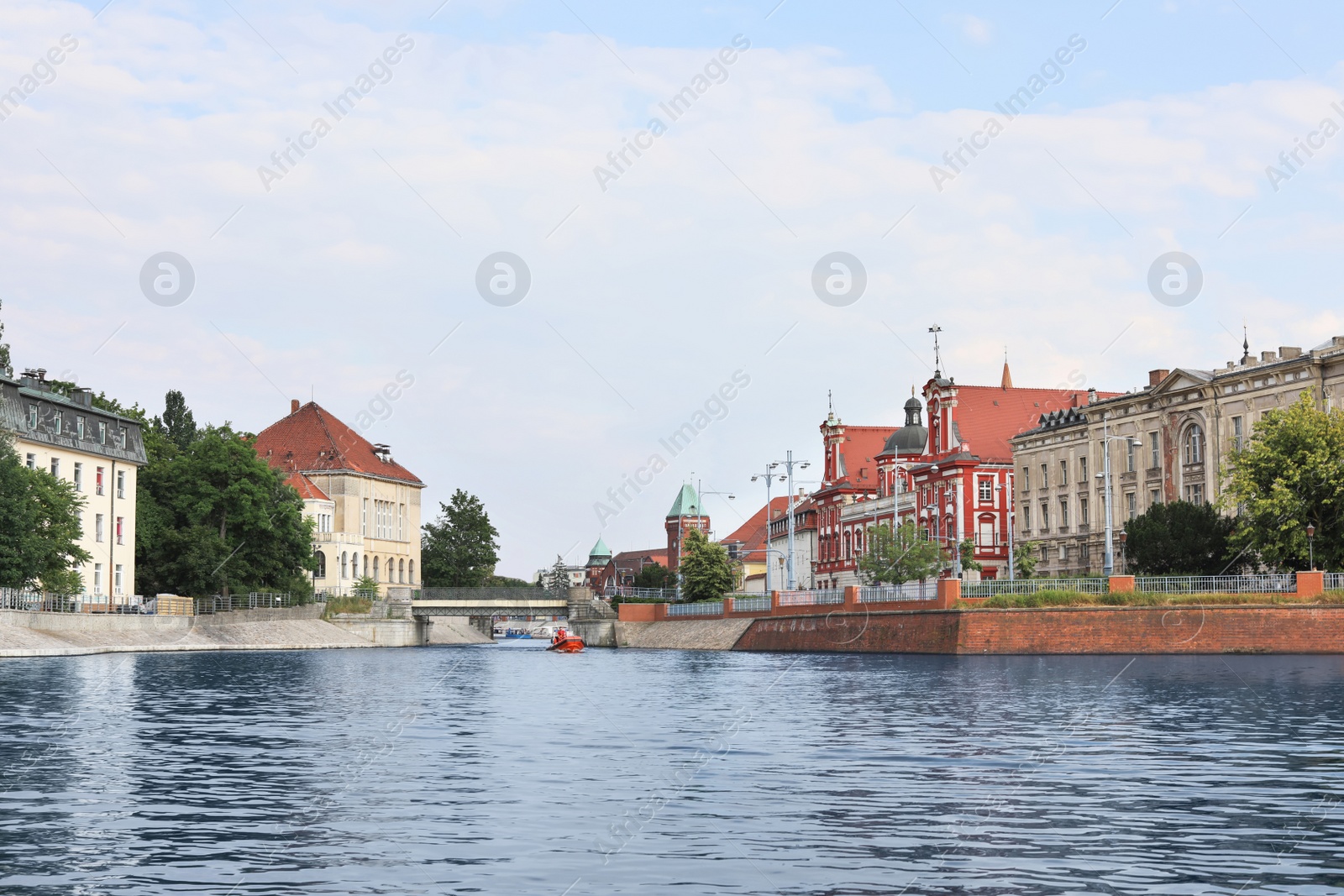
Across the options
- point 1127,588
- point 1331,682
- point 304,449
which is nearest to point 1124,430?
point 1127,588

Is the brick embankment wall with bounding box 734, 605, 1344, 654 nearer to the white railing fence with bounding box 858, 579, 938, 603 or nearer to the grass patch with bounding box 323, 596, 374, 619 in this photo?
the white railing fence with bounding box 858, 579, 938, 603

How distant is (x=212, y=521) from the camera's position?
11125cm

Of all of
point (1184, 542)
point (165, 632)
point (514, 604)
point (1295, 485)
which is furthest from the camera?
point (514, 604)

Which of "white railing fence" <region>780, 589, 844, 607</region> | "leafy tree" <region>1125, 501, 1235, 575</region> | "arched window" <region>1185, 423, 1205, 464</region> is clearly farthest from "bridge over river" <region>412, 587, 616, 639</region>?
"leafy tree" <region>1125, 501, 1235, 575</region>

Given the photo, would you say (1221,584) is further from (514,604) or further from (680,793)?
(514,604)

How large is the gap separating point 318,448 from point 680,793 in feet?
439

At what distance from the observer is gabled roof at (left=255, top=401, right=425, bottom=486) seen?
15175 cm

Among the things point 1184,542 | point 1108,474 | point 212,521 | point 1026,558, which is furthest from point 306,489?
point 1184,542

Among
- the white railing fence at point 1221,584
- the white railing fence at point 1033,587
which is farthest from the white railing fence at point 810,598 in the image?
the white railing fence at point 1221,584

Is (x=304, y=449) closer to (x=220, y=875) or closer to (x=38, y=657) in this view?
(x=38, y=657)

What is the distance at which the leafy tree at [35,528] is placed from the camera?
3012 inches

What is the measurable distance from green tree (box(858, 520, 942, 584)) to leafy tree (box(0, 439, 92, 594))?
170 feet

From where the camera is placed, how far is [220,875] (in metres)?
17.1

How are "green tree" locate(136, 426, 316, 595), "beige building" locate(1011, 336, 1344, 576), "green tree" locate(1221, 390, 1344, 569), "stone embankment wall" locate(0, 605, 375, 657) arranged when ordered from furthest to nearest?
"green tree" locate(136, 426, 316, 595)
"beige building" locate(1011, 336, 1344, 576)
"green tree" locate(1221, 390, 1344, 569)
"stone embankment wall" locate(0, 605, 375, 657)
